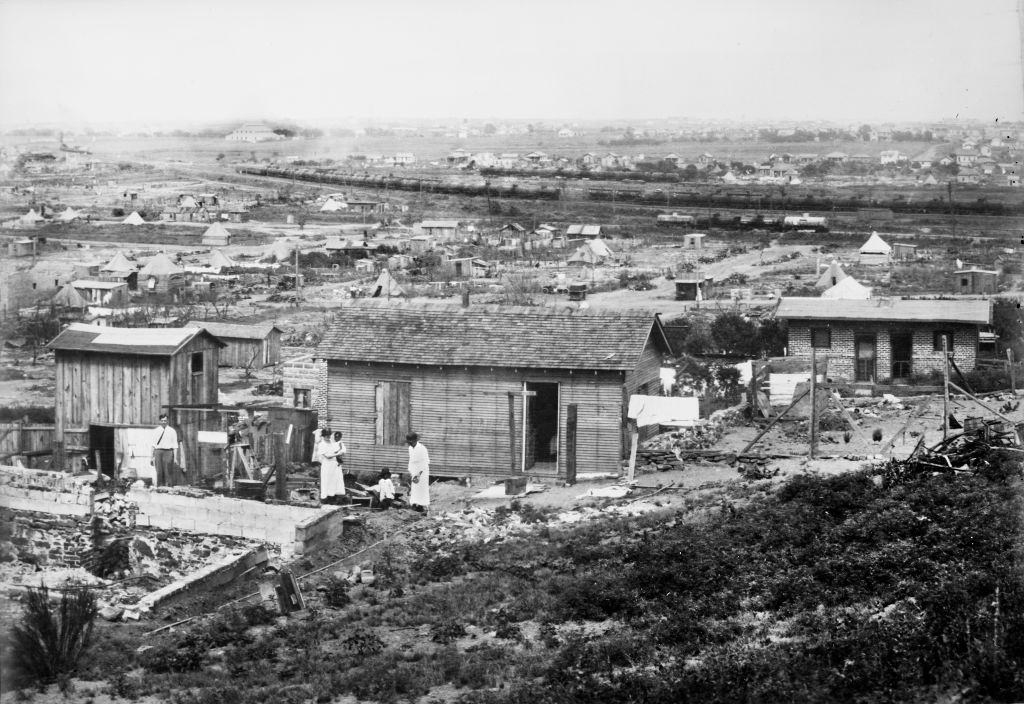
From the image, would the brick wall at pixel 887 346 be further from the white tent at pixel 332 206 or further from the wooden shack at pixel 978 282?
the white tent at pixel 332 206

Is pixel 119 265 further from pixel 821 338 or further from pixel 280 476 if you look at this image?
pixel 280 476

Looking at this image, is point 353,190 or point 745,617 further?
point 353,190

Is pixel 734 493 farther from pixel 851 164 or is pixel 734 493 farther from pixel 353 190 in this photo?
pixel 353 190

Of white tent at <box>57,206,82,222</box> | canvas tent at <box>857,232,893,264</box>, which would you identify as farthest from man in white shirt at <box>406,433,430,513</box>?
white tent at <box>57,206,82,222</box>

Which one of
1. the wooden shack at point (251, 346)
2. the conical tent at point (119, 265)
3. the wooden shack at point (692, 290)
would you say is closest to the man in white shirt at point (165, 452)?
the wooden shack at point (251, 346)

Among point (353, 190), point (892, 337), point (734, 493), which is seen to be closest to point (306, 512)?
point (734, 493)

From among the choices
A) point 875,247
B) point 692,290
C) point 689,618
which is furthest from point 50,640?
point 875,247
